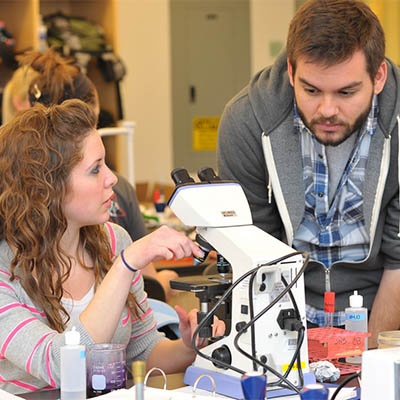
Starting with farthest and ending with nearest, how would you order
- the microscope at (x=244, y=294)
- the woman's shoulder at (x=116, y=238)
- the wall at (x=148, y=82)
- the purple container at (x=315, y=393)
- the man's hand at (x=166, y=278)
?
the wall at (x=148, y=82)
the man's hand at (x=166, y=278)
the woman's shoulder at (x=116, y=238)
the microscope at (x=244, y=294)
the purple container at (x=315, y=393)

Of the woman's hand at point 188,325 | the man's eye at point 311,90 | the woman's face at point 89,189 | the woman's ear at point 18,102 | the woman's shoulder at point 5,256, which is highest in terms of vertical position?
the man's eye at point 311,90

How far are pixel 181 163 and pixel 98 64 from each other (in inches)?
46.1

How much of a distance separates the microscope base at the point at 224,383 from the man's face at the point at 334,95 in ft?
2.43

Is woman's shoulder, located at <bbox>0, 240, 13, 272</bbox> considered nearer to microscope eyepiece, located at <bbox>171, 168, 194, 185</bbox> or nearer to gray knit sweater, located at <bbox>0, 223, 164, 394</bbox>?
gray knit sweater, located at <bbox>0, 223, 164, 394</bbox>

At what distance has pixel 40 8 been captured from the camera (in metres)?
5.70

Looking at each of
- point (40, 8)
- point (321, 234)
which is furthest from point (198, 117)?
point (321, 234)

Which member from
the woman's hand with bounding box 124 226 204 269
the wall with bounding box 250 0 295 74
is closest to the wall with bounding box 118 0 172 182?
the wall with bounding box 250 0 295 74

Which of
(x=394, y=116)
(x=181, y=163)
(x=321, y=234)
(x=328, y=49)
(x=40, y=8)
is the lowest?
(x=181, y=163)

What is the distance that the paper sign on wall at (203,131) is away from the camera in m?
6.27

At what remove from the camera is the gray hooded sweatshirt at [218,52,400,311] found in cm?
203

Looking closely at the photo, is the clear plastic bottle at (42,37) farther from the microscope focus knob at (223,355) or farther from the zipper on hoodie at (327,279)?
the microscope focus knob at (223,355)

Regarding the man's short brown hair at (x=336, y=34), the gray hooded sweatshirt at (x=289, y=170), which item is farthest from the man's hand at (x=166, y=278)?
the man's short brown hair at (x=336, y=34)

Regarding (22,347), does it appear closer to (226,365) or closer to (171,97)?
(226,365)

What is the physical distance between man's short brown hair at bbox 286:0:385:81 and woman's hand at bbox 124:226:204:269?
0.64 m
